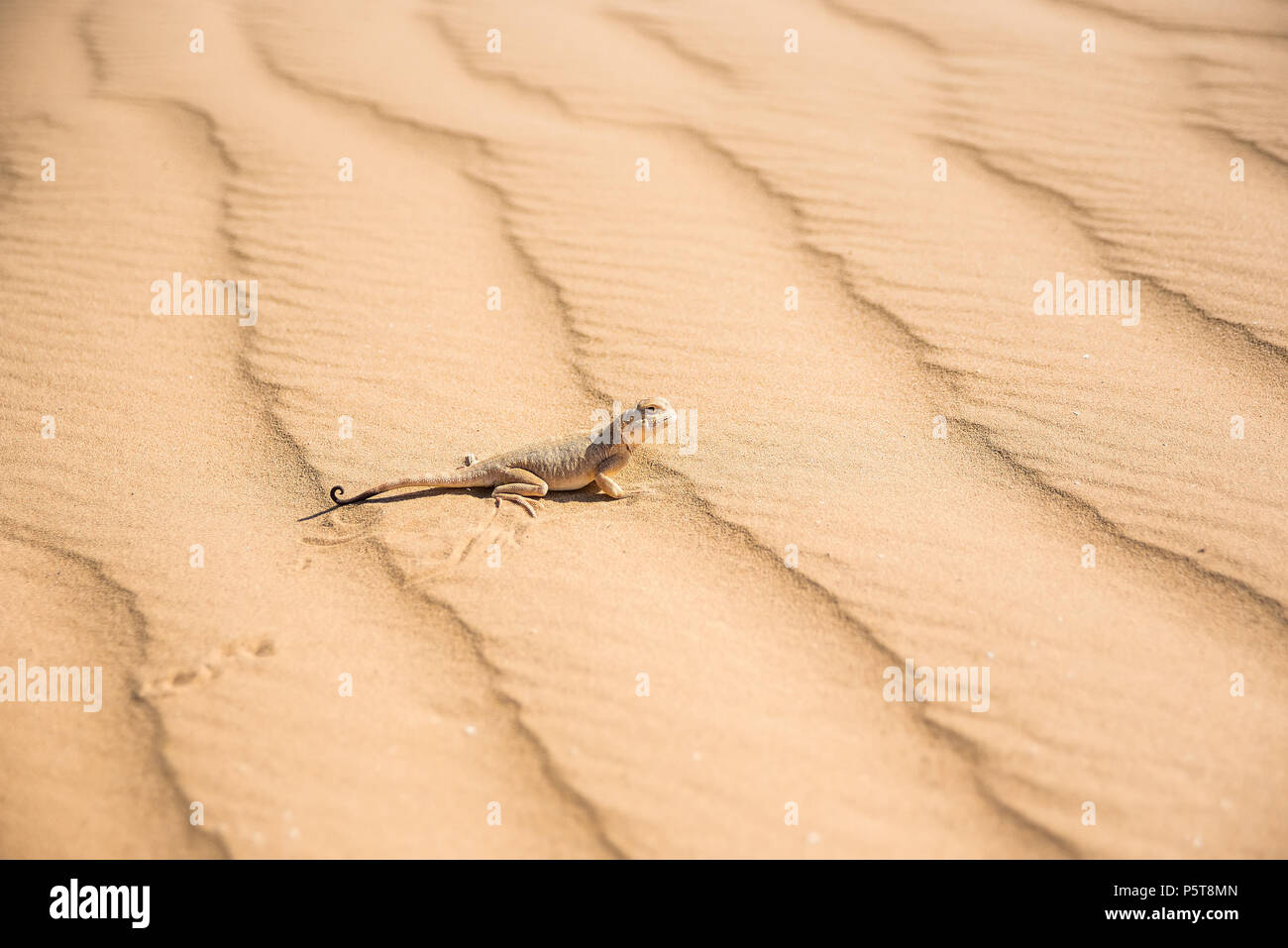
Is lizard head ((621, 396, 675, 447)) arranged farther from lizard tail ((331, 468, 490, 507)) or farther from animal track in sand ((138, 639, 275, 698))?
animal track in sand ((138, 639, 275, 698))

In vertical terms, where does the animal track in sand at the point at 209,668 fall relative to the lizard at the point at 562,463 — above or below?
below

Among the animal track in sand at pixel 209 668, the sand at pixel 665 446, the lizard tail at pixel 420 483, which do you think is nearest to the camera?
the sand at pixel 665 446

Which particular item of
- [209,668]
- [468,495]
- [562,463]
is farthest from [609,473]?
[209,668]

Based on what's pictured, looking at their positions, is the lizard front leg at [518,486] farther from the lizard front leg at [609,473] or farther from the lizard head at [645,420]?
the lizard head at [645,420]

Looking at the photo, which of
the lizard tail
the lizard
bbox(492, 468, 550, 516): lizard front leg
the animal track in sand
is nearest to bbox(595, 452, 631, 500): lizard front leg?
the lizard

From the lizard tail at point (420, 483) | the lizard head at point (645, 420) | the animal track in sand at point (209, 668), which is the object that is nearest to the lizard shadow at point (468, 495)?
the lizard tail at point (420, 483)

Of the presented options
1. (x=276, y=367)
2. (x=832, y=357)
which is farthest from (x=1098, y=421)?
(x=276, y=367)
